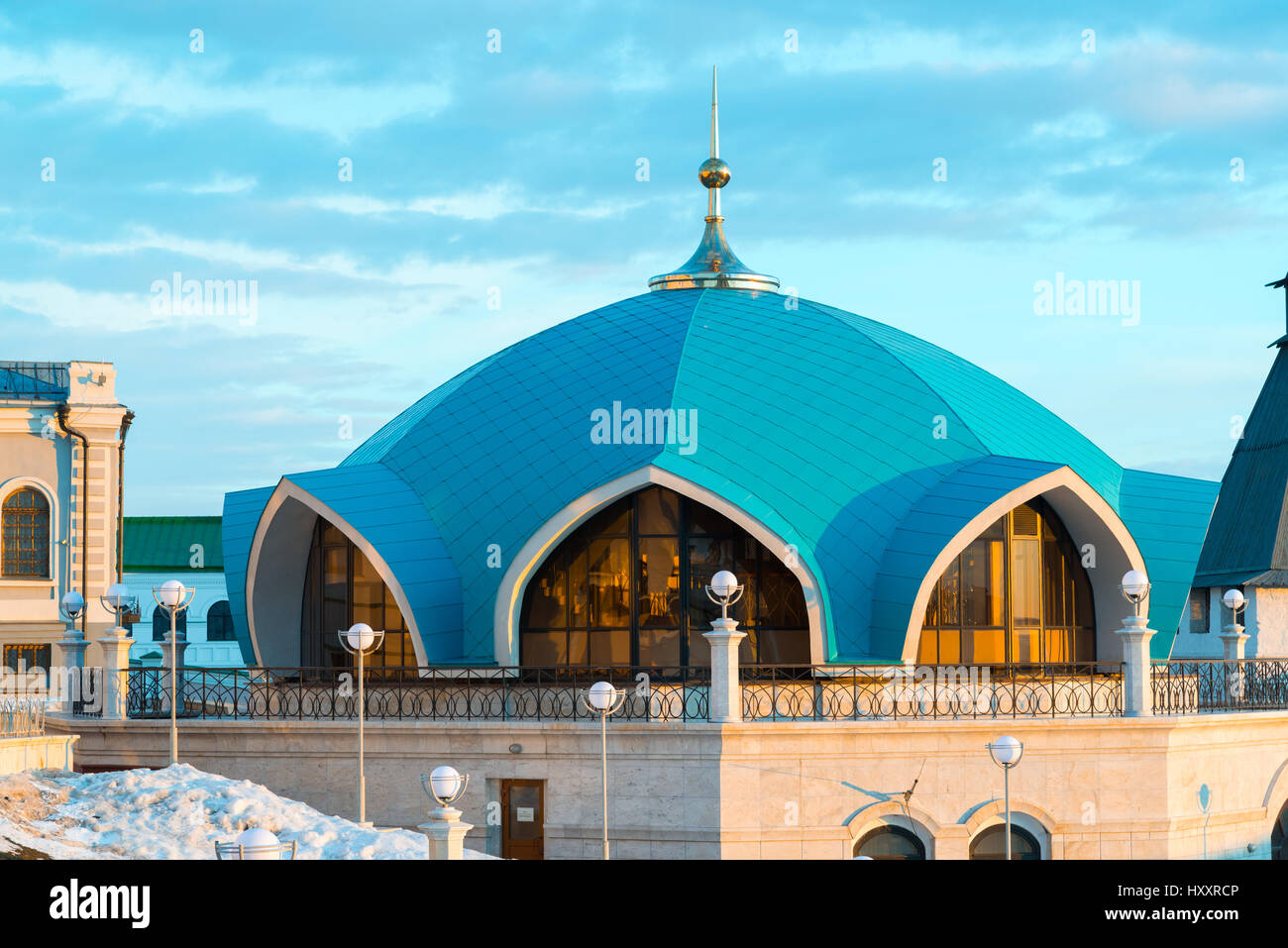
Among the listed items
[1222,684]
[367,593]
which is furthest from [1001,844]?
[367,593]

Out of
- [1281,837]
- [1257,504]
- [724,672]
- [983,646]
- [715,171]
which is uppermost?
[715,171]

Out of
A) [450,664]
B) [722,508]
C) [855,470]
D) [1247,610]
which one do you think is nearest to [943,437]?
[855,470]

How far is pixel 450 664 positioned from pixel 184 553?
32.6 m

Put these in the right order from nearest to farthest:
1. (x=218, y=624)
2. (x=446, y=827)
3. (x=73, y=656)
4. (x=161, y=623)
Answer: (x=446, y=827) < (x=73, y=656) < (x=161, y=623) < (x=218, y=624)


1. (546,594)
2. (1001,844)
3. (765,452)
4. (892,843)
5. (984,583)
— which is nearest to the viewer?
(892,843)

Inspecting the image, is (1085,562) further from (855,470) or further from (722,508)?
(722,508)

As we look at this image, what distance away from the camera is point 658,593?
23250 millimetres

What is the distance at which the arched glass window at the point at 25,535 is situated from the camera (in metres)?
36.5

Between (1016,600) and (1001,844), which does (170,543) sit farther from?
(1001,844)

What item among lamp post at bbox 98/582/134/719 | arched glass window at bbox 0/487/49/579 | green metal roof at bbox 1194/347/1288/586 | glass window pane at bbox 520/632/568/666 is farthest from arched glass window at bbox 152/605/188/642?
green metal roof at bbox 1194/347/1288/586

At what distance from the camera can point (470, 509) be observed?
24.7m

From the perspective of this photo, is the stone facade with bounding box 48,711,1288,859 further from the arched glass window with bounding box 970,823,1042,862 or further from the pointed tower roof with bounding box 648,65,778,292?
the pointed tower roof with bounding box 648,65,778,292

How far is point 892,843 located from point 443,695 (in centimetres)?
682

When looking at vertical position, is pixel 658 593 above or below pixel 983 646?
above
